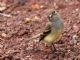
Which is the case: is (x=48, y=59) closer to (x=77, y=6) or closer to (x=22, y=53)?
(x=22, y=53)

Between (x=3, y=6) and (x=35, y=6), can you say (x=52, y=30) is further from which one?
(x=3, y=6)

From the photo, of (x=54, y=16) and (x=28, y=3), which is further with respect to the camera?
(x=28, y=3)

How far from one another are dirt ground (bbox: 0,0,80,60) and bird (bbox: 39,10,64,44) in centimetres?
30

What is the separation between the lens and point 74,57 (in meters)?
8.11

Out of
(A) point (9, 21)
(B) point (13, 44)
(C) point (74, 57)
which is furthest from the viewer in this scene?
(A) point (9, 21)

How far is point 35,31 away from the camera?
32.5ft

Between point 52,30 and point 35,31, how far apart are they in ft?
5.14

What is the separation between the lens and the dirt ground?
846 centimetres

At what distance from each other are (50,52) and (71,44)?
0.52 m

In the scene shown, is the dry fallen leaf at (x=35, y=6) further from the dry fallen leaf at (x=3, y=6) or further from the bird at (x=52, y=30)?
the bird at (x=52, y=30)

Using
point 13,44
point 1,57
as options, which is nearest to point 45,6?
point 13,44

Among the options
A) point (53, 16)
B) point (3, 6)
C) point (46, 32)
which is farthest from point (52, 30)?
point (3, 6)

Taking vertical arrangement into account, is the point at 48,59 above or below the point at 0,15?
below

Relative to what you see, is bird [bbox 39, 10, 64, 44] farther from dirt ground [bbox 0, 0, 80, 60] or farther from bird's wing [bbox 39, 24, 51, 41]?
dirt ground [bbox 0, 0, 80, 60]
